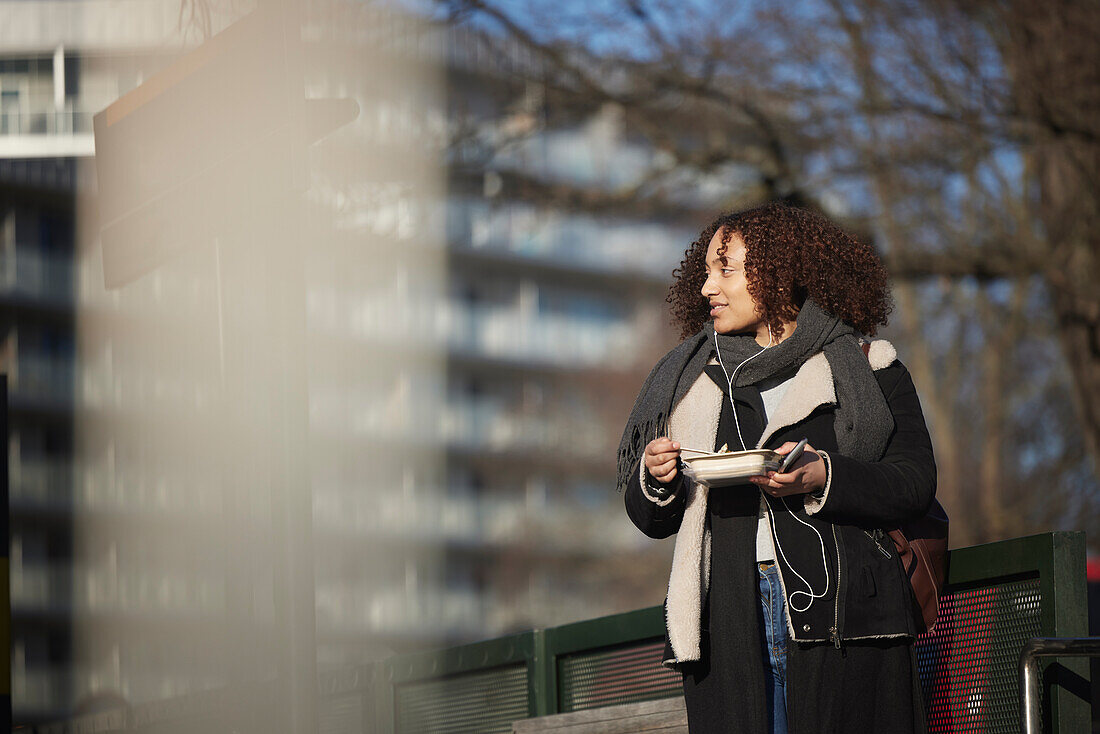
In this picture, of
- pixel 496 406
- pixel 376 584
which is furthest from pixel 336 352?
pixel 496 406

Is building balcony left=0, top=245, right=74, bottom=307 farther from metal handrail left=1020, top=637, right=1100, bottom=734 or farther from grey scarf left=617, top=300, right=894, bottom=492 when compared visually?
metal handrail left=1020, top=637, right=1100, bottom=734

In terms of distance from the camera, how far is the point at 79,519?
7.54 meters

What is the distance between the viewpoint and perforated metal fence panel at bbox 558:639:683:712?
506 cm

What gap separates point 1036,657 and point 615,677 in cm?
257

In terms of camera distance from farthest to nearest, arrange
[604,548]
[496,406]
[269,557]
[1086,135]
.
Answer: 1. [496,406]
2. [604,548]
3. [1086,135]
4. [269,557]

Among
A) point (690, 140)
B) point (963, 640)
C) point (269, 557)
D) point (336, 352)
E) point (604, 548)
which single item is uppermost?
point (690, 140)

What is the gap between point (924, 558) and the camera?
286 centimetres

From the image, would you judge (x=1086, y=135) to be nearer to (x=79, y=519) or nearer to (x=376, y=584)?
(x=79, y=519)

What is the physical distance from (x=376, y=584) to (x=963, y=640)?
24465mm

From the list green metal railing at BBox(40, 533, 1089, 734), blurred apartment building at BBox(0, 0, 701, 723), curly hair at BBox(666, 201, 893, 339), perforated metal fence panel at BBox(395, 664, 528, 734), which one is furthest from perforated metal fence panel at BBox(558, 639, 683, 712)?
curly hair at BBox(666, 201, 893, 339)

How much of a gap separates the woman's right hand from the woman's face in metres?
0.33

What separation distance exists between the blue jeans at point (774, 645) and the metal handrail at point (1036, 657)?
19.5 inches

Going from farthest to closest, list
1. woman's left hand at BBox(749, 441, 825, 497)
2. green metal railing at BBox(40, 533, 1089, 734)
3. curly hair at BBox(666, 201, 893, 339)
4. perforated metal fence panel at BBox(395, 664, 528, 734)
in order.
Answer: perforated metal fence panel at BBox(395, 664, 528, 734)
green metal railing at BBox(40, 533, 1089, 734)
curly hair at BBox(666, 201, 893, 339)
woman's left hand at BBox(749, 441, 825, 497)

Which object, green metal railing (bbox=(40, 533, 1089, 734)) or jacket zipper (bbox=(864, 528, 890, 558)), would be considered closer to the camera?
jacket zipper (bbox=(864, 528, 890, 558))
